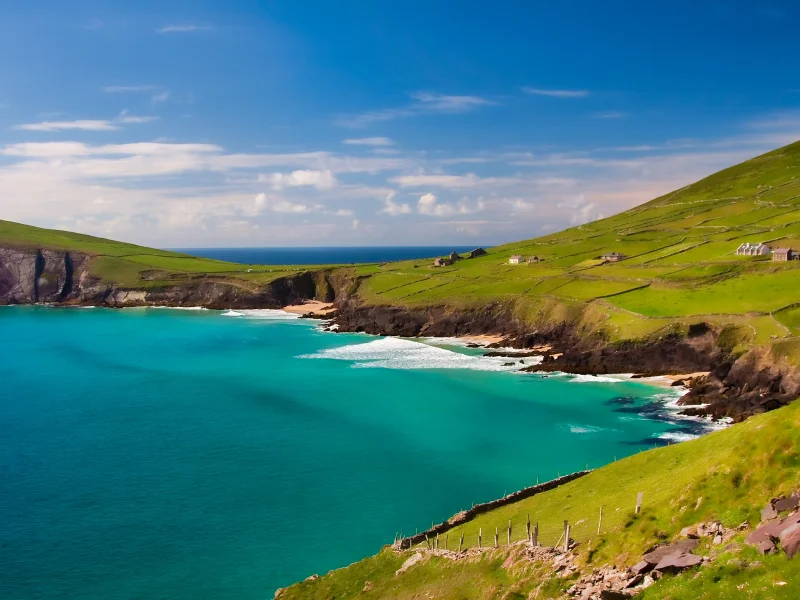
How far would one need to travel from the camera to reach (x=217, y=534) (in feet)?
138

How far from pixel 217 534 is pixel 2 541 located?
14926mm

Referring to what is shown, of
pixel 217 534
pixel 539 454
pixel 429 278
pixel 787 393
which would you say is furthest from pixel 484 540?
pixel 429 278

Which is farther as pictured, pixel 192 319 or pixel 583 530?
pixel 192 319

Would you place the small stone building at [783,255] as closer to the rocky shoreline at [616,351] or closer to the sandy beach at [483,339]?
the rocky shoreline at [616,351]

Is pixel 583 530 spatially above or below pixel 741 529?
below

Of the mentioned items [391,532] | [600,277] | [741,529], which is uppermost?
[600,277]

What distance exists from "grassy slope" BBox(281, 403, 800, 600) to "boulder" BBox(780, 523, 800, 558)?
0.48 meters

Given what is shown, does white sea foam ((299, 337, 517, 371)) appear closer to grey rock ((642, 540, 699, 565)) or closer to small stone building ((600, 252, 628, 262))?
small stone building ((600, 252, 628, 262))

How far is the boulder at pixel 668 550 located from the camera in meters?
21.1

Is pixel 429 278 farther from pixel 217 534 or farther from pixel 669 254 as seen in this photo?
pixel 217 534

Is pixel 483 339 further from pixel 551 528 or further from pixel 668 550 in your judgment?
pixel 668 550

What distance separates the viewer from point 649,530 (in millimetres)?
24297

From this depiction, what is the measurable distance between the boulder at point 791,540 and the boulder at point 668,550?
3.36 meters

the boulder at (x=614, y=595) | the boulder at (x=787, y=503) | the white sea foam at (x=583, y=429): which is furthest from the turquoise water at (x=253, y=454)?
the boulder at (x=787, y=503)
